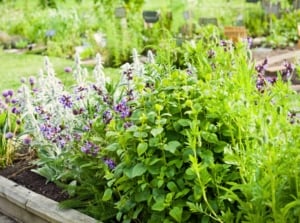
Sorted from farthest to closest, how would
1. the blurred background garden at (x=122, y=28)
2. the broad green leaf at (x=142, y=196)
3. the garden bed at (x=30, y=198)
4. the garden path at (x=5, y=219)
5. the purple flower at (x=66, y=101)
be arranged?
the blurred background garden at (x=122, y=28)
the garden path at (x=5, y=219)
the purple flower at (x=66, y=101)
the garden bed at (x=30, y=198)
the broad green leaf at (x=142, y=196)

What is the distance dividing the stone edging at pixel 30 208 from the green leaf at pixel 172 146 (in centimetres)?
53

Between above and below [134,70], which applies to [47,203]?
below

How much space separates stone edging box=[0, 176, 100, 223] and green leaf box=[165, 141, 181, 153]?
53 centimetres

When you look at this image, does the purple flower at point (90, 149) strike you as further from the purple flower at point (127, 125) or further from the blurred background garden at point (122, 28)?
the blurred background garden at point (122, 28)

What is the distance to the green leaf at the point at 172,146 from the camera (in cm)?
224

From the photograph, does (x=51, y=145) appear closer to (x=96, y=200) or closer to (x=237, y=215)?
(x=96, y=200)

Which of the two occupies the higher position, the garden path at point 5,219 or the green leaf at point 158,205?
the green leaf at point 158,205

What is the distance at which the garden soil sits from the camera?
298cm

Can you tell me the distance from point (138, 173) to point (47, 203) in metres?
0.75

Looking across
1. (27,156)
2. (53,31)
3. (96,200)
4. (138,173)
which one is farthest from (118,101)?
(53,31)

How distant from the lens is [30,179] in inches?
126

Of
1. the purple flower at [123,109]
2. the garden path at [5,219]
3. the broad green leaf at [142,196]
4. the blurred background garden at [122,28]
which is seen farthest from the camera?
the blurred background garden at [122,28]

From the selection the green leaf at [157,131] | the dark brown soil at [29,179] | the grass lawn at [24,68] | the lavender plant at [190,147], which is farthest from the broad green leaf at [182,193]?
the grass lawn at [24,68]

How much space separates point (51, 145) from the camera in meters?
3.06
